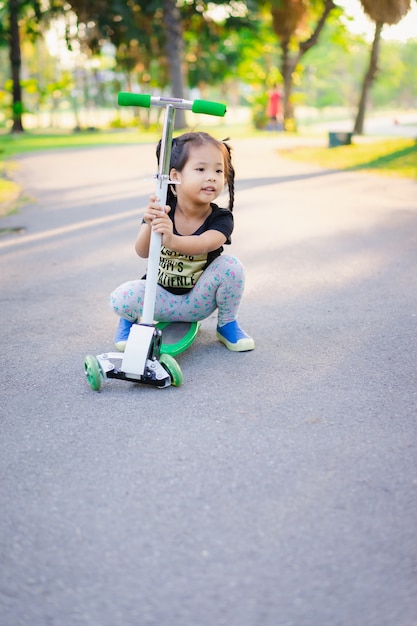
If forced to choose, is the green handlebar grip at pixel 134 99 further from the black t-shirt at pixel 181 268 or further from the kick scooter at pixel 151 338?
the black t-shirt at pixel 181 268

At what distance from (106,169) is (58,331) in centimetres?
988

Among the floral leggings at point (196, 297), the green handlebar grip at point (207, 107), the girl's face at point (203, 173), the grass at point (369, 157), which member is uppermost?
the green handlebar grip at point (207, 107)

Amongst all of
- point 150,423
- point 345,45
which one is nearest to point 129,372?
point 150,423

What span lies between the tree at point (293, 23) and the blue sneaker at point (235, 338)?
69.4 ft

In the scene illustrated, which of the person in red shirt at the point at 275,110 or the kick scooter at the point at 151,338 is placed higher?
the kick scooter at the point at 151,338

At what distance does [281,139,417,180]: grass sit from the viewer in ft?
37.3

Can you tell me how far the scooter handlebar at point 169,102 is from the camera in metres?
2.94

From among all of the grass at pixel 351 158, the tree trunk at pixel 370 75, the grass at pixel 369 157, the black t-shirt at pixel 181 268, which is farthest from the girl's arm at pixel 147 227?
the tree trunk at pixel 370 75

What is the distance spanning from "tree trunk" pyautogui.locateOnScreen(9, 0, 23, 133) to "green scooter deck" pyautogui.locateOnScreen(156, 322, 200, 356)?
23.2 meters

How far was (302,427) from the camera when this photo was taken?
2.76 m

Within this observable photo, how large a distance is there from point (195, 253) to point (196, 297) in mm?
291

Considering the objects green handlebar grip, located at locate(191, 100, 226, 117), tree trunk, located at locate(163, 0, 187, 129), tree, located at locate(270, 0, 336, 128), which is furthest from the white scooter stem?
tree, located at locate(270, 0, 336, 128)

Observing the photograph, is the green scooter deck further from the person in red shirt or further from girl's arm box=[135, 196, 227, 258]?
the person in red shirt

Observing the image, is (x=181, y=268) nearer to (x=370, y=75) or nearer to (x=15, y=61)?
(x=370, y=75)
